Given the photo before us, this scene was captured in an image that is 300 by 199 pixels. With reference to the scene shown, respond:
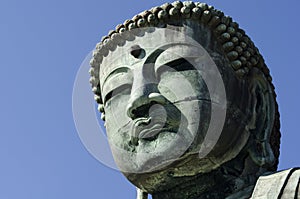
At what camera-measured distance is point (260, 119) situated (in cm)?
915

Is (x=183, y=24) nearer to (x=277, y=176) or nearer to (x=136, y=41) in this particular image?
(x=136, y=41)

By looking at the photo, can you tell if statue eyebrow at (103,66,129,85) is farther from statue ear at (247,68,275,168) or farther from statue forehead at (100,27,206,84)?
statue ear at (247,68,275,168)

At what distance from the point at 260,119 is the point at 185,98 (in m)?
0.89

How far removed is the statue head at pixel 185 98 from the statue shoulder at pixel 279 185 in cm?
44

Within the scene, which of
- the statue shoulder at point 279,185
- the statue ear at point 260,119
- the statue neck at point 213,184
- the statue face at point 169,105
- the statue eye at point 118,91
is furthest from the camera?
the statue eye at point 118,91

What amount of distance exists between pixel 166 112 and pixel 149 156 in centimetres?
43

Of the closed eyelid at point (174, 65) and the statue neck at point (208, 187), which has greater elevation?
the closed eyelid at point (174, 65)

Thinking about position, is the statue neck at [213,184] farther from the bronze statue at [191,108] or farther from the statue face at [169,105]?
the statue face at [169,105]

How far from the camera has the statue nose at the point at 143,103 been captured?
8703 mm

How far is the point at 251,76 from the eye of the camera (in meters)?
9.29

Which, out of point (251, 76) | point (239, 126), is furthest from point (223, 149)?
point (251, 76)

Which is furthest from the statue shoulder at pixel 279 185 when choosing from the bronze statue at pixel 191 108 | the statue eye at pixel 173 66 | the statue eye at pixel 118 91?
the statue eye at pixel 118 91

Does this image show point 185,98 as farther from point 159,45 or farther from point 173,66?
point 159,45

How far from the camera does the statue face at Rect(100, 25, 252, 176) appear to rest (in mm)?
8625
